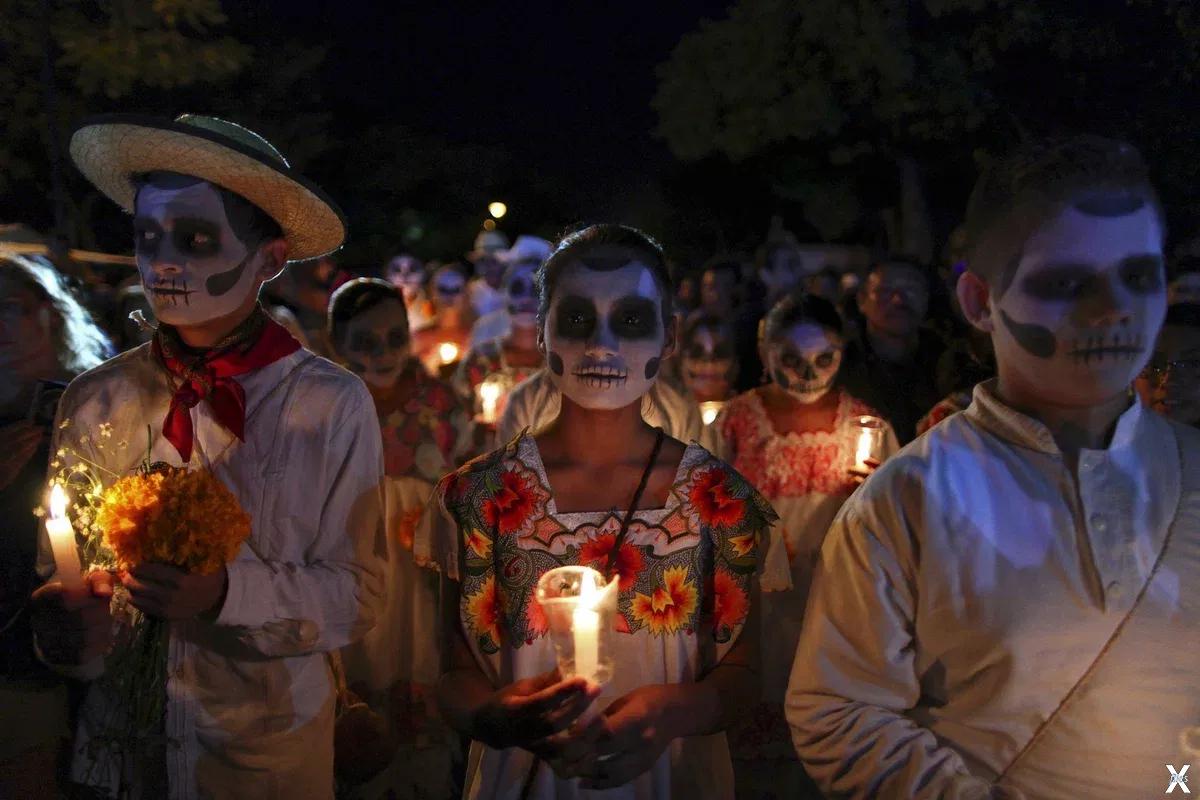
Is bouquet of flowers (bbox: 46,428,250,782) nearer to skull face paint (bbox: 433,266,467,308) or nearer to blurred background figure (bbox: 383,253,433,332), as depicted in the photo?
skull face paint (bbox: 433,266,467,308)

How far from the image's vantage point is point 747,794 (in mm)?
5020

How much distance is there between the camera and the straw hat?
287 cm

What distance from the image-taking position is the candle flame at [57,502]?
247cm

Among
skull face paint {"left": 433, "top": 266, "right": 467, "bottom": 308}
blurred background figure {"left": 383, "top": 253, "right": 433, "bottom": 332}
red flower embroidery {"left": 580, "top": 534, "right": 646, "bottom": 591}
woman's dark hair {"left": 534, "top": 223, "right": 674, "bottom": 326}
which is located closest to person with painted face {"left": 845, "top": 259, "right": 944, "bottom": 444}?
woman's dark hair {"left": 534, "top": 223, "right": 674, "bottom": 326}

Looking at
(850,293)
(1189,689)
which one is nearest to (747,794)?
(1189,689)

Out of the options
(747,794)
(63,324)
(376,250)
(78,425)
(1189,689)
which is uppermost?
(376,250)

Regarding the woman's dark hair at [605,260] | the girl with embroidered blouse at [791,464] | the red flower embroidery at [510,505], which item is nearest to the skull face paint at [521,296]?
the girl with embroidered blouse at [791,464]

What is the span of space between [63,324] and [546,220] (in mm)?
30531

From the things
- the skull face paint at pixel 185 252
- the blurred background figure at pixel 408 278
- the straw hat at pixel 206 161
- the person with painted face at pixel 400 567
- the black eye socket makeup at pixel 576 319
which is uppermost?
the blurred background figure at pixel 408 278

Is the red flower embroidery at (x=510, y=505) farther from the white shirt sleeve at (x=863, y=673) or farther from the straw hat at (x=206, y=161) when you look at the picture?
the straw hat at (x=206, y=161)

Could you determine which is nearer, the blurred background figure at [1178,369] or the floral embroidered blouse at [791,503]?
the blurred background figure at [1178,369]

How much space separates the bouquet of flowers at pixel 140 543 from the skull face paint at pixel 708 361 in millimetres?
3652

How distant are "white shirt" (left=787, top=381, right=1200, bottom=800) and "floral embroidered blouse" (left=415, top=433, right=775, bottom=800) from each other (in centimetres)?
35

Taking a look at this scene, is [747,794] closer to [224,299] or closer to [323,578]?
[323,578]
